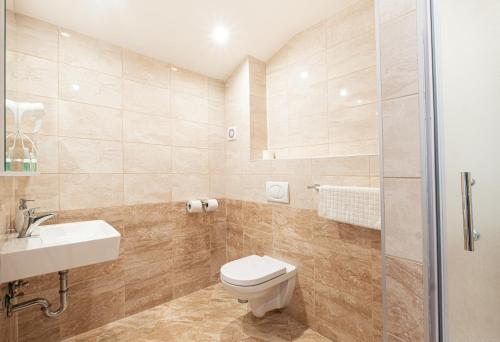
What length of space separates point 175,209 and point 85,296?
90 cm

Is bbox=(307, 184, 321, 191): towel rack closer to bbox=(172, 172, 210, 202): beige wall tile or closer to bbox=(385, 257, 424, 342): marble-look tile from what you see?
bbox=(385, 257, 424, 342): marble-look tile

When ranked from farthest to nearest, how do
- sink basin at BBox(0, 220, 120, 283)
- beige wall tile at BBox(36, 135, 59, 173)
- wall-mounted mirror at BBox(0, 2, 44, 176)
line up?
beige wall tile at BBox(36, 135, 59, 173) → wall-mounted mirror at BBox(0, 2, 44, 176) → sink basin at BBox(0, 220, 120, 283)

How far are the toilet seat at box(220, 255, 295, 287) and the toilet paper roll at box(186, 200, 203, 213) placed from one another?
0.65 meters

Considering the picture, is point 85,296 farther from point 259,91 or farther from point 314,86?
point 314,86

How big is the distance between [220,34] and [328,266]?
203 cm

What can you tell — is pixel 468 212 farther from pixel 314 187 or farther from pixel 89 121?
pixel 89 121

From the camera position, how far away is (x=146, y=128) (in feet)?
6.70

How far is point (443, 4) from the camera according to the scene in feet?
2.35

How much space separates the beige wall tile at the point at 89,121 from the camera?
1674mm

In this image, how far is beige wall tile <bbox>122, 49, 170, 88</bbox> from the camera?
1962 mm

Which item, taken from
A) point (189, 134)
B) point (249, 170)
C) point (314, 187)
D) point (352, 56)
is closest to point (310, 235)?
point (314, 187)

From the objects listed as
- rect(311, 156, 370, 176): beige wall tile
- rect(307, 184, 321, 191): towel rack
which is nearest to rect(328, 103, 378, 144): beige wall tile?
rect(311, 156, 370, 176): beige wall tile

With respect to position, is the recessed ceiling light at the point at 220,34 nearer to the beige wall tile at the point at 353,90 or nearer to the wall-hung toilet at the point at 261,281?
the beige wall tile at the point at 353,90

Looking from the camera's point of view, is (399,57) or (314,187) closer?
(399,57)
